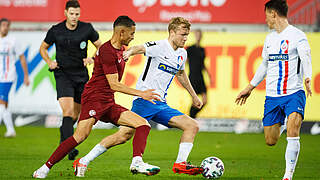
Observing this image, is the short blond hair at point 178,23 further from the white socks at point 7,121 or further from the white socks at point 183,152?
the white socks at point 7,121

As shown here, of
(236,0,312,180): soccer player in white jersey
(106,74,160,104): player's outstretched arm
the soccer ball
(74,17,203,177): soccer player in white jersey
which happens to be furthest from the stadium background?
(106,74,160,104): player's outstretched arm

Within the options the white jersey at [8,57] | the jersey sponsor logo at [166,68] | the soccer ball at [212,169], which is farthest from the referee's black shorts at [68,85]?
the white jersey at [8,57]

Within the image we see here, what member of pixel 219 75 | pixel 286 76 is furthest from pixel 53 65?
pixel 219 75

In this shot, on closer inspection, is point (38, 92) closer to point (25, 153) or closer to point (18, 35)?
point (18, 35)

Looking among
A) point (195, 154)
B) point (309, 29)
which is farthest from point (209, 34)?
point (195, 154)

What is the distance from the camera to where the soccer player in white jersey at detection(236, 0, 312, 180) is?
7453 mm

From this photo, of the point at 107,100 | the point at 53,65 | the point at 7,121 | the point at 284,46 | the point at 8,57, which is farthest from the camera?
the point at 8,57

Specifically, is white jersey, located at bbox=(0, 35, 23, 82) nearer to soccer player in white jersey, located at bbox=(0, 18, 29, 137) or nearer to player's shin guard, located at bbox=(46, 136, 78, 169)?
soccer player in white jersey, located at bbox=(0, 18, 29, 137)

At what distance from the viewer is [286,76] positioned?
767cm

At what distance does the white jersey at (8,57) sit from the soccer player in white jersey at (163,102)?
646 centimetres

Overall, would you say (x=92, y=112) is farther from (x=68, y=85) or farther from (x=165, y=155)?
(x=165, y=155)

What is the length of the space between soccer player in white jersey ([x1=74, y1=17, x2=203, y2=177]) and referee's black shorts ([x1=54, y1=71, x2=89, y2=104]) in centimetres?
179

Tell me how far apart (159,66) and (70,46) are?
7.25ft

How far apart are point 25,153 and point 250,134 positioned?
6845 mm
